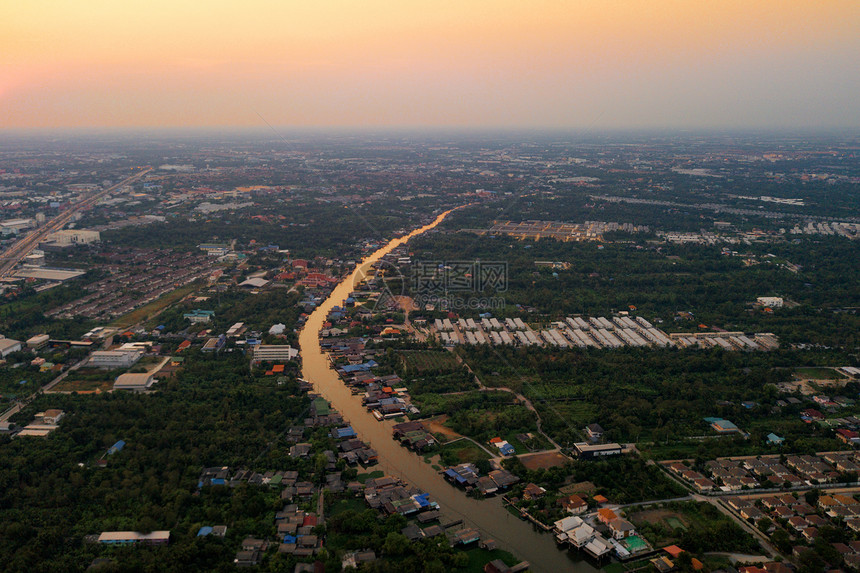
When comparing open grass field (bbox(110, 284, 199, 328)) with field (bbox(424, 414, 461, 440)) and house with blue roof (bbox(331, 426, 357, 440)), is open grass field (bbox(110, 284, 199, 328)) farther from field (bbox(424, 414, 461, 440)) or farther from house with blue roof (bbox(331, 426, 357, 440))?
field (bbox(424, 414, 461, 440))

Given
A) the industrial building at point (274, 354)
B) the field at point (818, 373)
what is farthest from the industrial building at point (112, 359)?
the field at point (818, 373)

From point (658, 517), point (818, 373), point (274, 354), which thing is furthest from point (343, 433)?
point (818, 373)

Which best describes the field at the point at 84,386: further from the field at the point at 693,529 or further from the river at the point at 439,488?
the field at the point at 693,529

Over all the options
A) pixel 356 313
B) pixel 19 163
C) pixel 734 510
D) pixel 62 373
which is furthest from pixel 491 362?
pixel 19 163

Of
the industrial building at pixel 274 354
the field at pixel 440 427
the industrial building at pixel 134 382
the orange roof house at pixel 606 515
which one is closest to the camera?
the orange roof house at pixel 606 515

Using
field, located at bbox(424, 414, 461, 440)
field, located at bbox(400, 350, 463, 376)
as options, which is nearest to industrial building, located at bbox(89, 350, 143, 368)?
field, located at bbox(400, 350, 463, 376)
